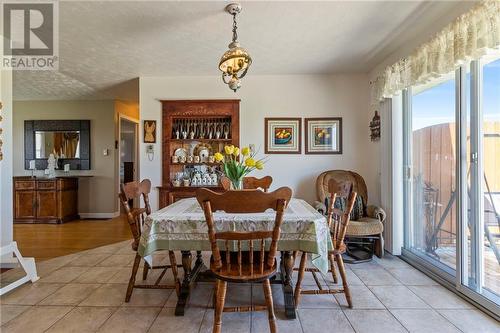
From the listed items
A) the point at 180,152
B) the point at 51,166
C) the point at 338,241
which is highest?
the point at 180,152

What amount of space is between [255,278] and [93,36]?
288 centimetres

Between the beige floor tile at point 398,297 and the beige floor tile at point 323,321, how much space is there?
0.46 metres

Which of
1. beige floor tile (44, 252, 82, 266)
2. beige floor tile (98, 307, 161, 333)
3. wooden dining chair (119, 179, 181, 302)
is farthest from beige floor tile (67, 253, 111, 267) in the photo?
beige floor tile (98, 307, 161, 333)

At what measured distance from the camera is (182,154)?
420 centimetres

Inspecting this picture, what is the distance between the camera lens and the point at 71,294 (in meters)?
2.31

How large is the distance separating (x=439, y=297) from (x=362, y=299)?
67 cm

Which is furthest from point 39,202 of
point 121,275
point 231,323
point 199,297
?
point 231,323

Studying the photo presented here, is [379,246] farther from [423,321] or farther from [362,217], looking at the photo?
[423,321]

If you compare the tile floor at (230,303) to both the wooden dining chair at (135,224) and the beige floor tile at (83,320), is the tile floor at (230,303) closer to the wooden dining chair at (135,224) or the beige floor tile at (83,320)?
the beige floor tile at (83,320)

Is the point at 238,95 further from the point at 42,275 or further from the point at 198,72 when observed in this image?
the point at 42,275

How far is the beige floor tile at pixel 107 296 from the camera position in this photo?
2.16 meters

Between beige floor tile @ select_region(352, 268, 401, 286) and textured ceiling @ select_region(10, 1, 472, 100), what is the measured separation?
2.49 m

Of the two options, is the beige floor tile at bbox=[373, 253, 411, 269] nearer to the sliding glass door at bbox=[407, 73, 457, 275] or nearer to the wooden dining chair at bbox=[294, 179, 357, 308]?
the sliding glass door at bbox=[407, 73, 457, 275]

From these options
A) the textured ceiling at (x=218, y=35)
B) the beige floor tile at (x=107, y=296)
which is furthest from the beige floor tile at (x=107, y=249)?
the textured ceiling at (x=218, y=35)
